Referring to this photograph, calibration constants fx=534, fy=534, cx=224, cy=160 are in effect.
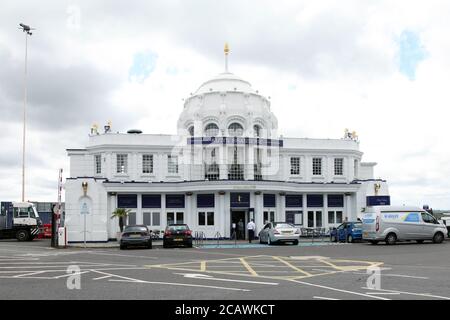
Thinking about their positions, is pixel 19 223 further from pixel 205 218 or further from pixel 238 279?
pixel 238 279

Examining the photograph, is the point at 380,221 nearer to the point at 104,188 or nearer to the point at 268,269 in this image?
the point at 268,269

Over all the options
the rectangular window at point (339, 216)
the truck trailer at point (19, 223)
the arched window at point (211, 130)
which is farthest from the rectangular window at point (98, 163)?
the rectangular window at point (339, 216)

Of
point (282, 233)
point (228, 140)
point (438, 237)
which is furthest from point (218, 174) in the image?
point (438, 237)

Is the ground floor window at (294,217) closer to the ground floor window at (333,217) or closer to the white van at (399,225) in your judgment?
the ground floor window at (333,217)

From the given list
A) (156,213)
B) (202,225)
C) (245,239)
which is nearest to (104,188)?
(156,213)

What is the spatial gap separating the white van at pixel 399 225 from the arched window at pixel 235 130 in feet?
48.9

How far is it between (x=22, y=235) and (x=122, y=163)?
10009 mm

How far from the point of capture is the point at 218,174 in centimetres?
4303

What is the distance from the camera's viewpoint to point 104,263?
2020cm

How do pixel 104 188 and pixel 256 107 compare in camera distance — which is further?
A: pixel 256 107

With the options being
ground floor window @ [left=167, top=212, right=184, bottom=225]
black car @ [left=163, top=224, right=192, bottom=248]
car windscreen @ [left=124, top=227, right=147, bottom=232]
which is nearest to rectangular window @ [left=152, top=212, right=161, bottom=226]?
ground floor window @ [left=167, top=212, right=184, bottom=225]

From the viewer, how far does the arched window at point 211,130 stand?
1717 inches

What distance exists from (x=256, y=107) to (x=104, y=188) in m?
14.1
